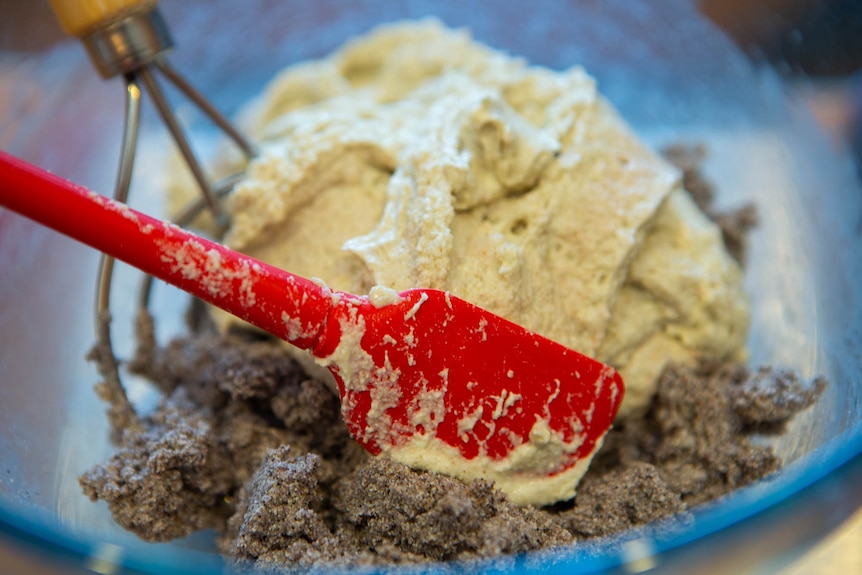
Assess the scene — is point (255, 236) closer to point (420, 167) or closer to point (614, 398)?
point (420, 167)

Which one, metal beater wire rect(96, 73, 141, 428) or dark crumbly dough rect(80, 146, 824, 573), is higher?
metal beater wire rect(96, 73, 141, 428)

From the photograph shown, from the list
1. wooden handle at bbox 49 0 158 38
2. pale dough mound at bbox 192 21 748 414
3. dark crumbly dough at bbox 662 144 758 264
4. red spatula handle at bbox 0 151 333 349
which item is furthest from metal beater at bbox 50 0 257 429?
dark crumbly dough at bbox 662 144 758 264

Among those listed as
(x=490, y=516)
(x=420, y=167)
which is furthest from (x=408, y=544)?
(x=420, y=167)

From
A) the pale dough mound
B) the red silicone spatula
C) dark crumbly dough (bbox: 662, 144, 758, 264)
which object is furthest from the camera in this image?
dark crumbly dough (bbox: 662, 144, 758, 264)

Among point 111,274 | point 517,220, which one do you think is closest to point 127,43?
point 111,274

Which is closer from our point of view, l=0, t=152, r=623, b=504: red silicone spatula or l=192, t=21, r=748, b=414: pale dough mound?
l=0, t=152, r=623, b=504: red silicone spatula

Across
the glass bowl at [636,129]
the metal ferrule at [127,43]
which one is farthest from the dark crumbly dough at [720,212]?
the metal ferrule at [127,43]

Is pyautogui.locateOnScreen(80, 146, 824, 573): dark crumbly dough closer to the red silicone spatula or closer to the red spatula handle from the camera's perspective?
the red silicone spatula
